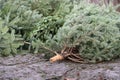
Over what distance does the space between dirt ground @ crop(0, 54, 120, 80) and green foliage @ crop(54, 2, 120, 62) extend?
0.15m

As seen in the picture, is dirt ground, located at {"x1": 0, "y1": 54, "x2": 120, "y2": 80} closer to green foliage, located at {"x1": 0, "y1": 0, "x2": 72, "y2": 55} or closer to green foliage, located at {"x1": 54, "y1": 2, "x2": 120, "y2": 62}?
green foliage, located at {"x1": 54, "y1": 2, "x2": 120, "y2": 62}

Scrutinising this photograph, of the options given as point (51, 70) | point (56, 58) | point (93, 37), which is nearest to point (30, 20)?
point (56, 58)

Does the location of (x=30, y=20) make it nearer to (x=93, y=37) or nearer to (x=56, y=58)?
(x=56, y=58)

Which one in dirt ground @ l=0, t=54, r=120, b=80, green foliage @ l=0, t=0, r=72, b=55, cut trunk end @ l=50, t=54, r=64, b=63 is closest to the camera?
dirt ground @ l=0, t=54, r=120, b=80

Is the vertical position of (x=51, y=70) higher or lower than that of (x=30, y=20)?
lower

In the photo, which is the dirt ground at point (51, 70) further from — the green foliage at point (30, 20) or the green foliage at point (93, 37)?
the green foliage at point (30, 20)

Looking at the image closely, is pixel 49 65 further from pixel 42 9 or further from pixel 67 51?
pixel 42 9

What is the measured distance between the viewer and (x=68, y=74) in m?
3.49

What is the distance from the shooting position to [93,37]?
4004mm

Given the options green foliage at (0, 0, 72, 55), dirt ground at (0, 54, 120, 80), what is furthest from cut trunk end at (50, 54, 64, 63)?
green foliage at (0, 0, 72, 55)

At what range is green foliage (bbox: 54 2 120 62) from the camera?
3953mm

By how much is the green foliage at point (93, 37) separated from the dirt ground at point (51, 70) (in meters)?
0.15

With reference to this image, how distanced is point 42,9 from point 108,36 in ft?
6.03

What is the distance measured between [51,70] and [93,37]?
0.78 metres
